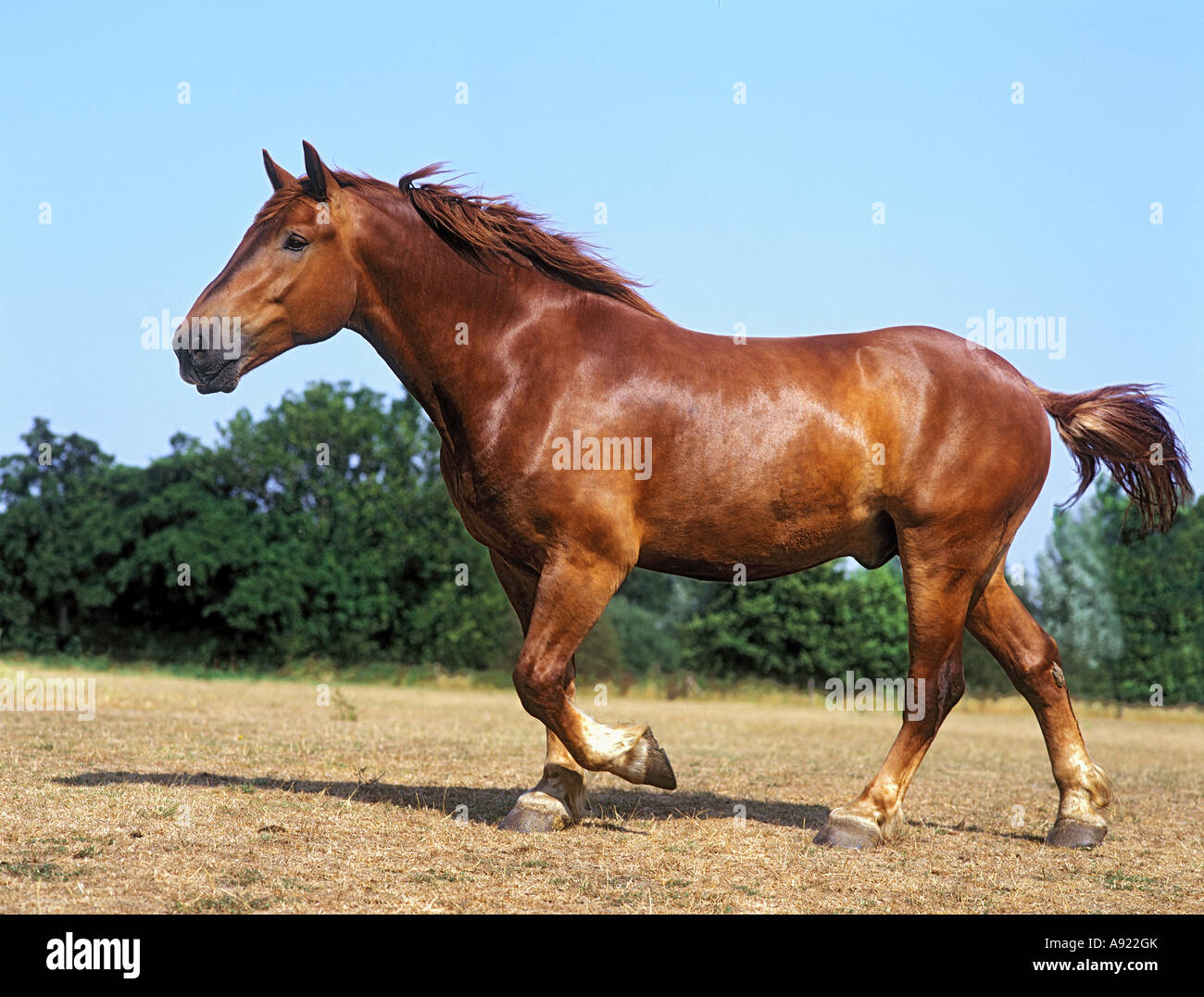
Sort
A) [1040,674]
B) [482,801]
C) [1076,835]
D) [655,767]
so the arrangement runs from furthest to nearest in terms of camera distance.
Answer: [482,801] < [1040,674] < [1076,835] < [655,767]

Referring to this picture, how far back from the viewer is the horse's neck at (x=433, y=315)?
6562 millimetres

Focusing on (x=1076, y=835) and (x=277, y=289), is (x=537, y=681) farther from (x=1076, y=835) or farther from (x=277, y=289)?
(x=1076, y=835)

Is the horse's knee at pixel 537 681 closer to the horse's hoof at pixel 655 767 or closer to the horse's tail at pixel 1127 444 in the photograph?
the horse's hoof at pixel 655 767

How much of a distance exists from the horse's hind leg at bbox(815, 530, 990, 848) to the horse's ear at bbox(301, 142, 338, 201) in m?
3.96

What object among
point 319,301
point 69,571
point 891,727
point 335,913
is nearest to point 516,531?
point 319,301

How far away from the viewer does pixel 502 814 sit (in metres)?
7.16

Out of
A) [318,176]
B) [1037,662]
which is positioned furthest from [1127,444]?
[318,176]

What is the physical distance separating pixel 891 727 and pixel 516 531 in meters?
20.1

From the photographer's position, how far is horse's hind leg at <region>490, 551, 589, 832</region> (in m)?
6.56

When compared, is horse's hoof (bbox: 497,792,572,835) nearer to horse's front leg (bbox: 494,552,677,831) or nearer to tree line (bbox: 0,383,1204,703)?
horse's front leg (bbox: 494,552,677,831)

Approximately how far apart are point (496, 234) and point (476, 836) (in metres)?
3.50

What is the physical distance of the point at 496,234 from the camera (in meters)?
6.79
